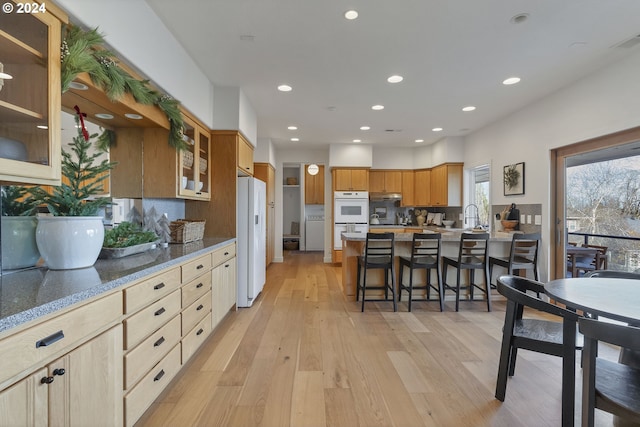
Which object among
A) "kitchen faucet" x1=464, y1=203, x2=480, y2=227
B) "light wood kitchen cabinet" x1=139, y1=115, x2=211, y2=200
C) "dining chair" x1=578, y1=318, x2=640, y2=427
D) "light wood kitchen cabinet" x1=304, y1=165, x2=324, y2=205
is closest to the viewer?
"dining chair" x1=578, y1=318, x2=640, y2=427

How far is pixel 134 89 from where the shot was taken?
2002 millimetres

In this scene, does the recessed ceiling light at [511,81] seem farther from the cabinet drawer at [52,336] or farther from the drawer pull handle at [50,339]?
the drawer pull handle at [50,339]

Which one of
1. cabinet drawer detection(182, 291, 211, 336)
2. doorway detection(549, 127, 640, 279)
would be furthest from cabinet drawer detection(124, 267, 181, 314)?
doorway detection(549, 127, 640, 279)

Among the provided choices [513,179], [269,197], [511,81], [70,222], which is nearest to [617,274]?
[511,81]

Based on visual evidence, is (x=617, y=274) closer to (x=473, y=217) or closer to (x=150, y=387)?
(x=150, y=387)

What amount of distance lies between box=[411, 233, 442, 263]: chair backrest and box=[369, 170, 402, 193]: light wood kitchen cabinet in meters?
3.24

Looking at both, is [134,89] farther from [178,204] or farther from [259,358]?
[259,358]

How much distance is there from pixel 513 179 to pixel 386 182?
289 cm

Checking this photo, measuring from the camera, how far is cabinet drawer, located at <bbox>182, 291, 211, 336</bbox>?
2.13 m

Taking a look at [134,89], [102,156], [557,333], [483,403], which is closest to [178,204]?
[102,156]

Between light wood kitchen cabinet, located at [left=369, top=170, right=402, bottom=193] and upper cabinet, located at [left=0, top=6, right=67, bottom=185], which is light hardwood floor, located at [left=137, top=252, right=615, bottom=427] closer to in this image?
upper cabinet, located at [left=0, top=6, right=67, bottom=185]

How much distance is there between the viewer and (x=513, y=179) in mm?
4363

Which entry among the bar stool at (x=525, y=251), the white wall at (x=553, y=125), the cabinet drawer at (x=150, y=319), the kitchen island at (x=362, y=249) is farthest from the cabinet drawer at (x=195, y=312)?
the white wall at (x=553, y=125)

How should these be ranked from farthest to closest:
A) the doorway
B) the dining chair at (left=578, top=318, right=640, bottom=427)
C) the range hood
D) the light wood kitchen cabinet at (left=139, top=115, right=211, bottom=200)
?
the range hood, the doorway, the light wood kitchen cabinet at (left=139, top=115, right=211, bottom=200), the dining chair at (left=578, top=318, right=640, bottom=427)
